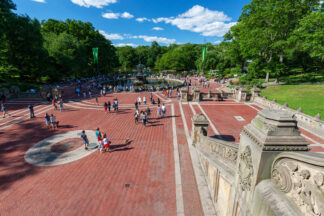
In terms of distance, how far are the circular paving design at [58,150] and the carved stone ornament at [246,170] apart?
900cm

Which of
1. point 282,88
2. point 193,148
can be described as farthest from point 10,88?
point 282,88

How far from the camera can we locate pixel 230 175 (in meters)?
4.71

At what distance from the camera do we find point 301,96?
21438mm

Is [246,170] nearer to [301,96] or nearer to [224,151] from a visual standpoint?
[224,151]

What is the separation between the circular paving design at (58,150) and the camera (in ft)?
29.5

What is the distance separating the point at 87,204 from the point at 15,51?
127ft

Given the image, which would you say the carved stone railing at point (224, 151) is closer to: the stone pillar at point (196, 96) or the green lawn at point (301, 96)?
the green lawn at point (301, 96)

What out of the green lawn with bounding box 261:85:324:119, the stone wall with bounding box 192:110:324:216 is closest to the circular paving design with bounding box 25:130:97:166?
the stone wall with bounding box 192:110:324:216

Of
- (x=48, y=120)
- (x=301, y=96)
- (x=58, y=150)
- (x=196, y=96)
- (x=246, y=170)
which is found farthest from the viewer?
(x=196, y=96)

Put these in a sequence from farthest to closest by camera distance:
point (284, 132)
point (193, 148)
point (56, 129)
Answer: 1. point (56, 129)
2. point (193, 148)
3. point (284, 132)

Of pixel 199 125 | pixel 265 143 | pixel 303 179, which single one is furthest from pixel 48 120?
pixel 303 179

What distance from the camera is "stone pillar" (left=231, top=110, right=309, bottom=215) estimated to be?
271 cm

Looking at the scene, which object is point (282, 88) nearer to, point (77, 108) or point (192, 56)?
point (77, 108)

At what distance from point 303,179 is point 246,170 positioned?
1.25 metres
